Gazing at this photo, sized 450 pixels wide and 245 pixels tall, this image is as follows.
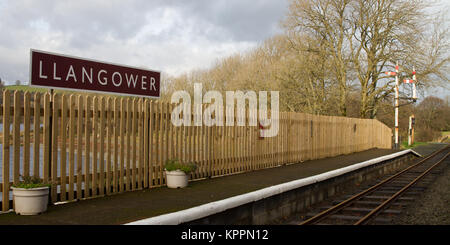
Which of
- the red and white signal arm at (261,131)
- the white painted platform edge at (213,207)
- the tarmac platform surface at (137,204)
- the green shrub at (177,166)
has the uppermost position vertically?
the red and white signal arm at (261,131)

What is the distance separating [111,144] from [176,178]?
1.63m

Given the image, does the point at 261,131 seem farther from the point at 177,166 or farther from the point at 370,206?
the point at 177,166

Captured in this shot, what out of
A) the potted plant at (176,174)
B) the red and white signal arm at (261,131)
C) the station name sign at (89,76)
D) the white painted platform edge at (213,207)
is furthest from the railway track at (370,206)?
the station name sign at (89,76)

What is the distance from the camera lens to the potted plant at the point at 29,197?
556 cm

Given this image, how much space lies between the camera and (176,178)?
8.40m

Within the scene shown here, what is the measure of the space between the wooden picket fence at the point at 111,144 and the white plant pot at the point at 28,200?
20cm

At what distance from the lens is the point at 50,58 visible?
6801mm

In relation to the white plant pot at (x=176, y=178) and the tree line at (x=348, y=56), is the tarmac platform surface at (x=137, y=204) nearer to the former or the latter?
the white plant pot at (x=176, y=178)

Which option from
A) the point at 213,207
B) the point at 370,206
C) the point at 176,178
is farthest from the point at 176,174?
the point at 370,206

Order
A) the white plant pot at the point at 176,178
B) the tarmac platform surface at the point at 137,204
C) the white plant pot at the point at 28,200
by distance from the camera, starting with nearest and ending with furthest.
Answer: the tarmac platform surface at the point at 137,204 → the white plant pot at the point at 28,200 → the white plant pot at the point at 176,178

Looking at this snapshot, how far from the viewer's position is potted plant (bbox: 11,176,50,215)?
5562 millimetres

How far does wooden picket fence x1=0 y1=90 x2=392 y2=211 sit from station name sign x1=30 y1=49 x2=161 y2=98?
515 mm
